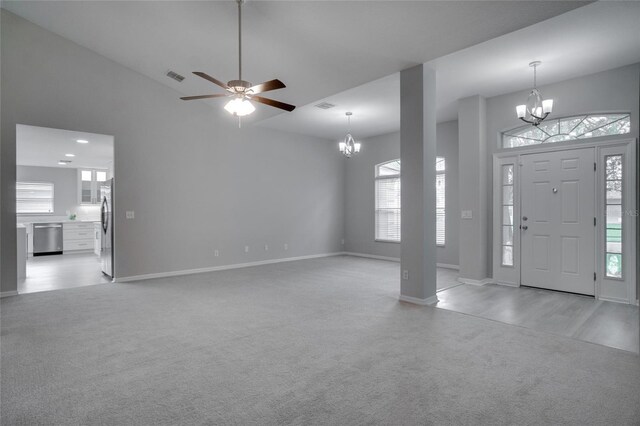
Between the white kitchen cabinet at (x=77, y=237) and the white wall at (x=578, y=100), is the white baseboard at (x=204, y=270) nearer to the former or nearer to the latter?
the white wall at (x=578, y=100)

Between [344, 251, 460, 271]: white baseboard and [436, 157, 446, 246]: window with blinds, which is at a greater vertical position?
[436, 157, 446, 246]: window with blinds

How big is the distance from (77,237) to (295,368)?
961 centimetres

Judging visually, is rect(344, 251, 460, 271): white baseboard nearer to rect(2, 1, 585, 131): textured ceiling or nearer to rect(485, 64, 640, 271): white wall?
rect(485, 64, 640, 271): white wall

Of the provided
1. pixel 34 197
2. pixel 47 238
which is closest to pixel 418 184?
pixel 47 238

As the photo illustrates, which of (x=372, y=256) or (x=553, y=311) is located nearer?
(x=553, y=311)

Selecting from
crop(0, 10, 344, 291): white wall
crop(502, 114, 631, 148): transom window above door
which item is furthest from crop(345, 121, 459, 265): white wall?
crop(502, 114, 631, 148): transom window above door

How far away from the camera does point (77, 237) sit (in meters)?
9.44

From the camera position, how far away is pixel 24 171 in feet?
30.8

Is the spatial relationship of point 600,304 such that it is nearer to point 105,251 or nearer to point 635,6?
point 635,6

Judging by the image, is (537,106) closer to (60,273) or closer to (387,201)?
(387,201)

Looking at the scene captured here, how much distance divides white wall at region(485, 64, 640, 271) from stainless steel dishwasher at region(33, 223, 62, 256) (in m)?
10.6

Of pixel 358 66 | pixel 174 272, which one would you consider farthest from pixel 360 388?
pixel 174 272

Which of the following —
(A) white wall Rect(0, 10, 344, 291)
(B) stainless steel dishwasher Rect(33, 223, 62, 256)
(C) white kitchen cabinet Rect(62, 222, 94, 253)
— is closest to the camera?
(A) white wall Rect(0, 10, 344, 291)

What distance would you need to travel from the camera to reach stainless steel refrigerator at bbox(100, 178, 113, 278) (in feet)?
19.1
